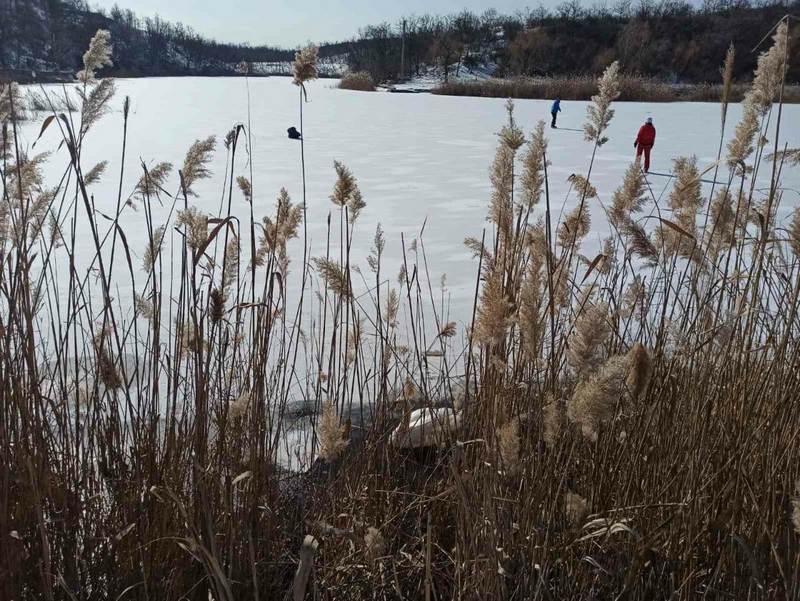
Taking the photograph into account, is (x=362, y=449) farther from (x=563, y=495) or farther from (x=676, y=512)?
(x=676, y=512)

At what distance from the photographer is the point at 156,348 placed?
1.43m

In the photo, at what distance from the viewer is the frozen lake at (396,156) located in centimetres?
581

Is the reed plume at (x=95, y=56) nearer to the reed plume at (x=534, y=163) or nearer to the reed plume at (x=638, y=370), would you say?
the reed plume at (x=534, y=163)

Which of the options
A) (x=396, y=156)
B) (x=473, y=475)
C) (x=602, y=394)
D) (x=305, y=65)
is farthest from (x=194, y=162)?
(x=396, y=156)

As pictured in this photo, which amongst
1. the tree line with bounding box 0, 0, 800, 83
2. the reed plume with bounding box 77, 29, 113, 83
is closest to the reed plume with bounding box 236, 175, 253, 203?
the reed plume with bounding box 77, 29, 113, 83

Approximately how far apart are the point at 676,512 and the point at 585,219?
0.74m

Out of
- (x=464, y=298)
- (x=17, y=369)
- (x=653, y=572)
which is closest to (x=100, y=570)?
(x=17, y=369)

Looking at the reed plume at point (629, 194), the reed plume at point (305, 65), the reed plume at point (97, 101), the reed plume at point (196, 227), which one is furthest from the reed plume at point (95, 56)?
the reed plume at point (629, 194)

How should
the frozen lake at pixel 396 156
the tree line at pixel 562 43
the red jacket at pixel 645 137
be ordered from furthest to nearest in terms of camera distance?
the tree line at pixel 562 43 → the red jacket at pixel 645 137 → the frozen lake at pixel 396 156

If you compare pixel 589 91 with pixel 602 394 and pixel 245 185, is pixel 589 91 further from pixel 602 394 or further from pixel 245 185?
pixel 602 394

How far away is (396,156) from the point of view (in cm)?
1020

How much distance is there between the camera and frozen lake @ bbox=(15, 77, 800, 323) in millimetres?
5812

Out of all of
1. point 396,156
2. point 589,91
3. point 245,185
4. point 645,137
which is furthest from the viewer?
point 589,91

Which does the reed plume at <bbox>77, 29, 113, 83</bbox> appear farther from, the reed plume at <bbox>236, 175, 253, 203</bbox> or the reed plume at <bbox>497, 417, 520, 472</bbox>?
the reed plume at <bbox>497, 417, 520, 472</bbox>
